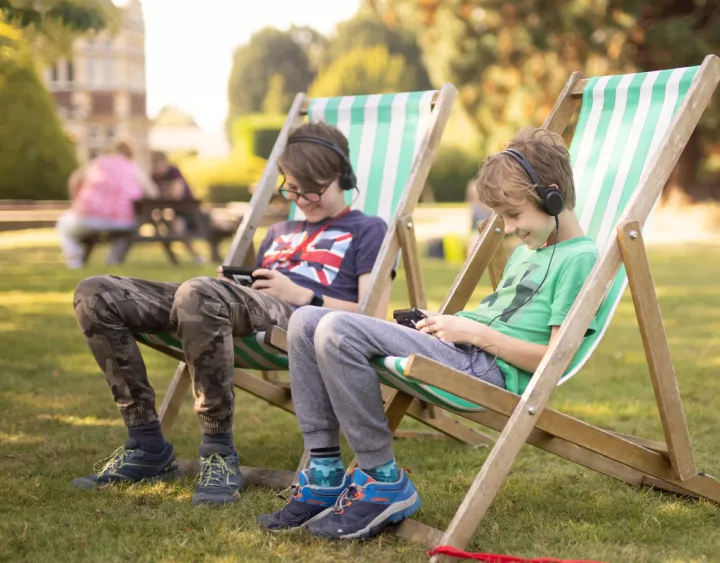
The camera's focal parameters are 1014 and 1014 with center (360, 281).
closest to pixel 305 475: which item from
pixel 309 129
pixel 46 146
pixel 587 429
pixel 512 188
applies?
pixel 587 429

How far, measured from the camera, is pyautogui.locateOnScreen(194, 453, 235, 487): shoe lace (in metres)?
2.98

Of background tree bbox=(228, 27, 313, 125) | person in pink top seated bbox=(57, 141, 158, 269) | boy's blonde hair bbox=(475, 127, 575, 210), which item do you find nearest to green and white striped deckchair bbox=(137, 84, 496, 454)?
boy's blonde hair bbox=(475, 127, 575, 210)

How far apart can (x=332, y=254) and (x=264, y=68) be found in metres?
81.7

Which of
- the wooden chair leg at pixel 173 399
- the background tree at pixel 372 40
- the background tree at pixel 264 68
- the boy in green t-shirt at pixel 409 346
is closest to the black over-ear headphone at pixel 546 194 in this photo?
the boy in green t-shirt at pixel 409 346

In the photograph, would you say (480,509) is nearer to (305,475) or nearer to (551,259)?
(305,475)

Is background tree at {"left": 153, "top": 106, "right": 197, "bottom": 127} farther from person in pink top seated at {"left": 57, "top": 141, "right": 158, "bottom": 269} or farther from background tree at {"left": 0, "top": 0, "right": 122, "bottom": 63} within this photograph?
background tree at {"left": 0, "top": 0, "right": 122, "bottom": 63}

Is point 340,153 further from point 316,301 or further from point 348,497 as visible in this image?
point 348,497

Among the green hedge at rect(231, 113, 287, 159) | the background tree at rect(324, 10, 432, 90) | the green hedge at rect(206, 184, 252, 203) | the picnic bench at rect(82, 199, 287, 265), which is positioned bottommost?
the green hedge at rect(206, 184, 252, 203)

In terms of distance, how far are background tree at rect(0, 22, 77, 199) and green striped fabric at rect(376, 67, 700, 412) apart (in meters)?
18.4

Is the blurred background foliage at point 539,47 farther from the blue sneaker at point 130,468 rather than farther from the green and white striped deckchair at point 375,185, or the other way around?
the blue sneaker at point 130,468

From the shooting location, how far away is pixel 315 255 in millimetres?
3428

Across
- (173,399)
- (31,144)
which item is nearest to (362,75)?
(31,144)

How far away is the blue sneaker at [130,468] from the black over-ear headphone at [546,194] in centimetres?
142

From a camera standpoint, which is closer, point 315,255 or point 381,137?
point 315,255
